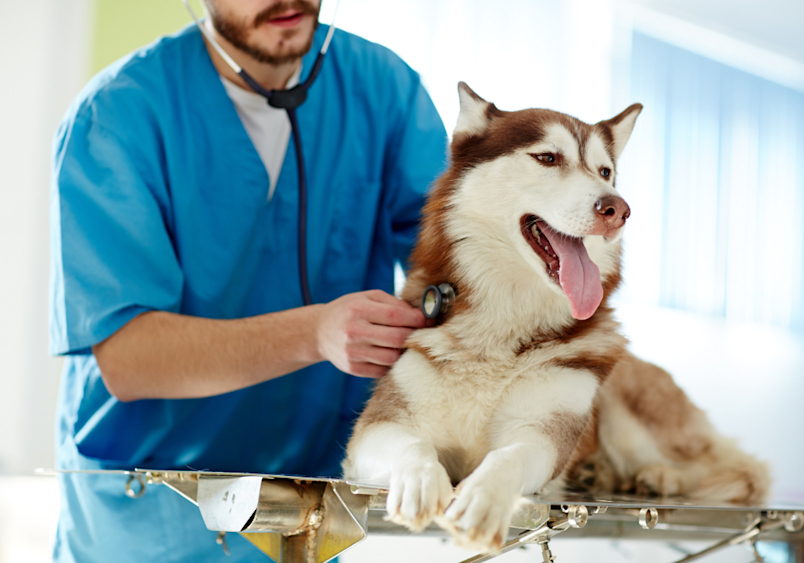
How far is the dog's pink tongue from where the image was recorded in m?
0.75

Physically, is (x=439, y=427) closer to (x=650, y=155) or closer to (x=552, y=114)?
(x=552, y=114)

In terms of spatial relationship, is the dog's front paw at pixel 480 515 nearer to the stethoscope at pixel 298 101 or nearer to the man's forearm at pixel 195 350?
the man's forearm at pixel 195 350

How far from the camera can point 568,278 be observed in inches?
29.8

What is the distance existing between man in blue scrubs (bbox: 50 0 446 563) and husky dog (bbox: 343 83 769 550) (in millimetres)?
94

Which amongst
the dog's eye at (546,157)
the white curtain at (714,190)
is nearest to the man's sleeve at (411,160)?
the dog's eye at (546,157)

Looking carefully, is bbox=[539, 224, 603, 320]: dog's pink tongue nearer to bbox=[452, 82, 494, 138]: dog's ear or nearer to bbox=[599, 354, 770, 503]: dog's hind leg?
bbox=[452, 82, 494, 138]: dog's ear

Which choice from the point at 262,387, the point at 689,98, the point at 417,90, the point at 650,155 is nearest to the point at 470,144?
the point at 417,90

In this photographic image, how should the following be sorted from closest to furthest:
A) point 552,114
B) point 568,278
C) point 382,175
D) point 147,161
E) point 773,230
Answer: point 568,278, point 552,114, point 147,161, point 382,175, point 773,230

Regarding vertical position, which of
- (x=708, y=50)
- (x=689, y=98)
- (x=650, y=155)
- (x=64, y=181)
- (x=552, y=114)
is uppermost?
(x=708, y=50)

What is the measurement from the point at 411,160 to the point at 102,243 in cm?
65

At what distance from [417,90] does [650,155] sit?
2097 mm

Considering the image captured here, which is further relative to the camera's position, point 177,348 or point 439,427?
point 177,348

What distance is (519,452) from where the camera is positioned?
679mm

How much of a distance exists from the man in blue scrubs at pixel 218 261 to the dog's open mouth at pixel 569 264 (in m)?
0.21
